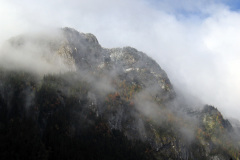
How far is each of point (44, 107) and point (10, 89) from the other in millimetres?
29694

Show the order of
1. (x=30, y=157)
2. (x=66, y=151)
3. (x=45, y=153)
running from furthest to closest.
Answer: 1. (x=66, y=151)
2. (x=45, y=153)
3. (x=30, y=157)

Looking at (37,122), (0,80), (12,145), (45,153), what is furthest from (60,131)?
(0,80)

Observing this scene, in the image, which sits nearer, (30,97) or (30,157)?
(30,157)

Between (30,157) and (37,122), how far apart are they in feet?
149

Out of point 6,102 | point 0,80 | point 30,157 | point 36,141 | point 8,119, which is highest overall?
point 0,80

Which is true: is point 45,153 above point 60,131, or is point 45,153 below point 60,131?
below

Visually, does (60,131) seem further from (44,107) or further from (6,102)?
(6,102)

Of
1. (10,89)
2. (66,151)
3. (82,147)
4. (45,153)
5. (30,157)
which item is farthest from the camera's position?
(10,89)

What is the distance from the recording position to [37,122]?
18488 centimetres

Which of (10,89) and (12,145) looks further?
(10,89)

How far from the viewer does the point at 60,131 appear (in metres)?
183

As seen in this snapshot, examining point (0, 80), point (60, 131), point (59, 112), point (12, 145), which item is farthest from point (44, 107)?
point (12, 145)

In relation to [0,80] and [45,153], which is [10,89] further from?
[45,153]

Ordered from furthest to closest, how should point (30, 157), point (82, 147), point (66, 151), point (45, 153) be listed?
point (82, 147), point (66, 151), point (45, 153), point (30, 157)
